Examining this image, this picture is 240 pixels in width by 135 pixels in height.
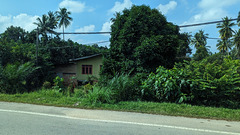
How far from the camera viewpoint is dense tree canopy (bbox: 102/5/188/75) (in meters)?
10.4

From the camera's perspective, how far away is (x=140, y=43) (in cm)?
1106

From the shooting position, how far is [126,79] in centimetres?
836

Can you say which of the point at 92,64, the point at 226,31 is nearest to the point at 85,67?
the point at 92,64

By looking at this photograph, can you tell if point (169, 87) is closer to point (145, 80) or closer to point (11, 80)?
point (145, 80)

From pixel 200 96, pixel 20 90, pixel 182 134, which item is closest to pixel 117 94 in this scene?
pixel 200 96

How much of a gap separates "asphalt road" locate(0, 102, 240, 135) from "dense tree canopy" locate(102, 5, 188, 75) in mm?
5335

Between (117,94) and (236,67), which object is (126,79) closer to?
(117,94)

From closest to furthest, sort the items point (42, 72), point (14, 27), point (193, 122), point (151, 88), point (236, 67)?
point (193, 122) < point (236, 67) < point (151, 88) < point (42, 72) < point (14, 27)

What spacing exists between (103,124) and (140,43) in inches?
290

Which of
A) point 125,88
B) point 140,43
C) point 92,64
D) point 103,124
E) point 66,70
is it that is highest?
point 140,43

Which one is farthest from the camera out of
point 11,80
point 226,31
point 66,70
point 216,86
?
point 226,31

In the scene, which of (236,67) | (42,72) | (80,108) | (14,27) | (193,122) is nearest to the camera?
(193,122)

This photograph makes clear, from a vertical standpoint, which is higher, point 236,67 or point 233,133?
point 236,67

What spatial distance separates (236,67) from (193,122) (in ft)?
13.8
